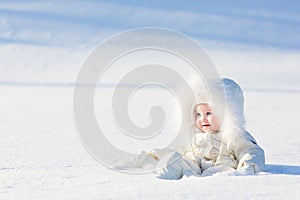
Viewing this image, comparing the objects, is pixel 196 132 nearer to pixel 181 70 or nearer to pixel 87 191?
pixel 87 191

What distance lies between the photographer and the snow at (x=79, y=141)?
5.04ft

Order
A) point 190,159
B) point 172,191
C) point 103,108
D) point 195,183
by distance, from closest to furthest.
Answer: point 172,191, point 195,183, point 190,159, point 103,108

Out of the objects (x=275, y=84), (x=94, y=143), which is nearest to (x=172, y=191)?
(x=94, y=143)

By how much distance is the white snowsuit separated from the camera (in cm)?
183

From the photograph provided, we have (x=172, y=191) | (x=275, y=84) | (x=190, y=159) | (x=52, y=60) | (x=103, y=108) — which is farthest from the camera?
(x=52, y=60)

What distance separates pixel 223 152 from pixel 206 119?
0.15m

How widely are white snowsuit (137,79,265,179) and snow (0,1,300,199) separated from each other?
0.26 feet

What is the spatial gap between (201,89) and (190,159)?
29 centimetres

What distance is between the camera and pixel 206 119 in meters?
2.03

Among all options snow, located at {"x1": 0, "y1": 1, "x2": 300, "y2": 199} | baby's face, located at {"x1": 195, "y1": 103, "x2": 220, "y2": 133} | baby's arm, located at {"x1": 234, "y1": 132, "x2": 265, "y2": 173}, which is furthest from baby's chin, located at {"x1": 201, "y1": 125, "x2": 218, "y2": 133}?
snow, located at {"x1": 0, "y1": 1, "x2": 300, "y2": 199}

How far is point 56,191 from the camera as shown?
1.56m

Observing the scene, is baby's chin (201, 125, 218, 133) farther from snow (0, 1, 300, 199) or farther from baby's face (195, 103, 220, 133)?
snow (0, 1, 300, 199)

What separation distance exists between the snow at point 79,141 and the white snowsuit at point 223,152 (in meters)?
0.08

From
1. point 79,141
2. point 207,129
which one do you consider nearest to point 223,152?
point 207,129
